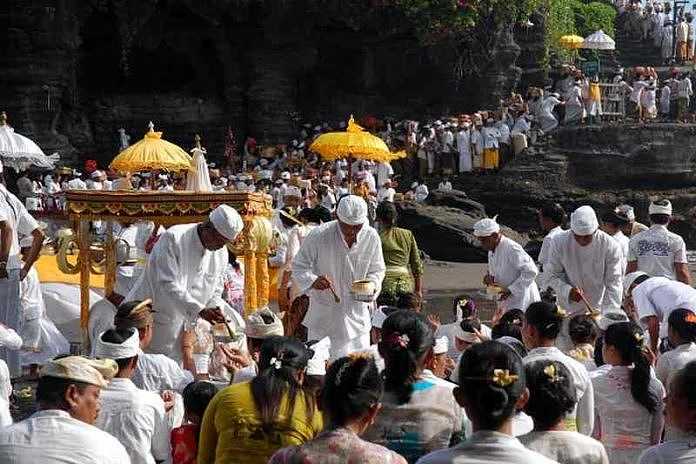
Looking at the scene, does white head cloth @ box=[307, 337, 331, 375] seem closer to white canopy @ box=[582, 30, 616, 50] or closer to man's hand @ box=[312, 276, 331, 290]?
man's hand @ box=[312, 276, 331, 290]

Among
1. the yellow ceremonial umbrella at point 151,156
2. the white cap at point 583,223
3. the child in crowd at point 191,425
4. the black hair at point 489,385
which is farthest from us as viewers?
the yellow ceremonial umbrella at point 151,156

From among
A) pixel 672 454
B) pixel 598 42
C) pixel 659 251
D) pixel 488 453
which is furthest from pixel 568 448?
pixel 598 42

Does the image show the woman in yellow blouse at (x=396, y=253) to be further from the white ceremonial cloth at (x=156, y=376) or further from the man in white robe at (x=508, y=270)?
the white ceremonial cloth at (x=156, y=376)

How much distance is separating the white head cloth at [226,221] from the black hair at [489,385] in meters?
4.37

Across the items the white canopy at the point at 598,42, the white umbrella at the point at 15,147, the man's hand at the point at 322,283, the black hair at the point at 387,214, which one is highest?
the white canopy at the point at 598,42

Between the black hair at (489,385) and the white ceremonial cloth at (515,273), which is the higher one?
the black hair at (489,385)

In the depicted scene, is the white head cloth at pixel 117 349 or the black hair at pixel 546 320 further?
the black hair at pixel 546 320

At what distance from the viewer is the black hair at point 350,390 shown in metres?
4.67

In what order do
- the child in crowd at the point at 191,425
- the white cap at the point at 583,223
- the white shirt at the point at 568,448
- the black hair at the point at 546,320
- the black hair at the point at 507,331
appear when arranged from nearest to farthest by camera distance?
the white shirt at the point at 568,448, the child in crowd at the point at 191,425, the black hair at the point at 546,320, the black hair at the point at 507,331, the white cap at the point at 583,223

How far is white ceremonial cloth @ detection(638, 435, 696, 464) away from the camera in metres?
4.64

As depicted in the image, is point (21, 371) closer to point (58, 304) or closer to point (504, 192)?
point (58, 304)

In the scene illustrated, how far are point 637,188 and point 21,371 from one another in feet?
70.8

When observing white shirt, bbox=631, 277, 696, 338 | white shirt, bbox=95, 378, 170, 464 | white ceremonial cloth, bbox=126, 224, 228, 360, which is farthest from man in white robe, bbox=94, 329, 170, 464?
white shirt, bbox=631, 277, 696, 338

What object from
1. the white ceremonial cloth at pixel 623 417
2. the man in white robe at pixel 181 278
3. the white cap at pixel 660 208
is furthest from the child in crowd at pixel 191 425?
the white cap at pixel 660 208
